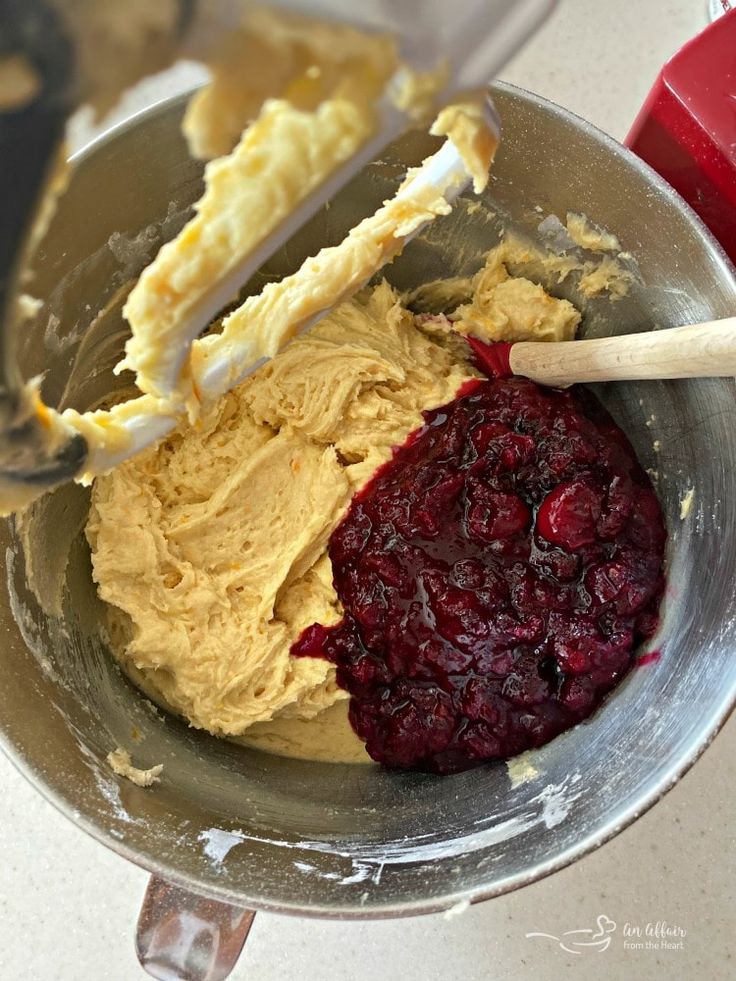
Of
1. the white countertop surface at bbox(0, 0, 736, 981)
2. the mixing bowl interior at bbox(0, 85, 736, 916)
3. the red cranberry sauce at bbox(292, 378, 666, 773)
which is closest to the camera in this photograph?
the mixing bowl interior at bbox(0, 85, 736, 916)

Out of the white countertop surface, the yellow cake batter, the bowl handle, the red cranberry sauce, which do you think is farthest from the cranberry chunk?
the bowl handle

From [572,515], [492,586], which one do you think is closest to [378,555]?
[492,586]

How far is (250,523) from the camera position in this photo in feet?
5.13

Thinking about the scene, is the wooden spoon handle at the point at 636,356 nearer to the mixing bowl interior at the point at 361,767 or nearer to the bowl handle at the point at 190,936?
the mixing bowl interior at the point at 361,767

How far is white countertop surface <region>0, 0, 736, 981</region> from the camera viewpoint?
165 cm

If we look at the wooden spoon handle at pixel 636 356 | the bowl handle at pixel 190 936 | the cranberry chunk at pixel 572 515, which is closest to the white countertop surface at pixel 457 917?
the bowl handle at pixel 190 936

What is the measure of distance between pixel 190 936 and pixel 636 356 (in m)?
1.21

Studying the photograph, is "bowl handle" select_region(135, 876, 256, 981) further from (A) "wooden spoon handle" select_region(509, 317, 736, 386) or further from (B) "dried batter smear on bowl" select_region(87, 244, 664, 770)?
(A) "wooden spoon handle" select_region(509, 317, 736, 386)

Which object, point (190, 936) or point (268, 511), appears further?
point (268, 511)

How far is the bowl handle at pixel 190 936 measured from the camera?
1292mm

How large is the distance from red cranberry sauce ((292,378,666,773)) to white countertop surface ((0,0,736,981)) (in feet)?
1.44

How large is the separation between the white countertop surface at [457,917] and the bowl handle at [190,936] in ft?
1.27

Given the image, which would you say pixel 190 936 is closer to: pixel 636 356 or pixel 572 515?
pixel 572 515

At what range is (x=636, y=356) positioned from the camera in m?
1.37
